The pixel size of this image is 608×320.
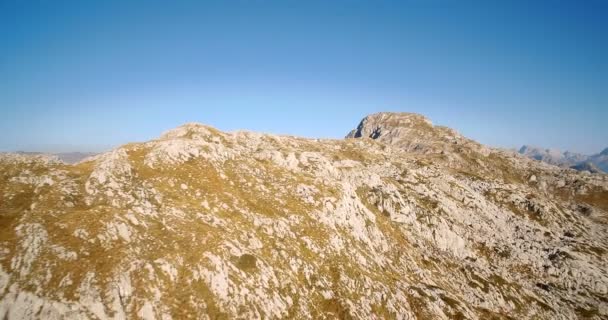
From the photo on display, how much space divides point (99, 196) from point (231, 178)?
18.2 meters

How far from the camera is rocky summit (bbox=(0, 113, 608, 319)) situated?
25.5 meters

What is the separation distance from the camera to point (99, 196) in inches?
1356

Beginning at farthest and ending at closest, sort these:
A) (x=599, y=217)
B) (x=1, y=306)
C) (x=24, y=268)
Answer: (x=599, y=217)
(x=24, y=268)
(x=1, y=306)

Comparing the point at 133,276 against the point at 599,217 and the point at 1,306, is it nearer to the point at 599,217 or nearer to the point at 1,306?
the point at 1,306

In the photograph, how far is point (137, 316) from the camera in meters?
23.9

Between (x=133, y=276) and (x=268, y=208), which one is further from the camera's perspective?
(x=268, y=208)

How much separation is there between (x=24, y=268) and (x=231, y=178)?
89.1 feet

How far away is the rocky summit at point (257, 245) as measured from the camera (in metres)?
25.5

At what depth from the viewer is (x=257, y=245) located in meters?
36.7

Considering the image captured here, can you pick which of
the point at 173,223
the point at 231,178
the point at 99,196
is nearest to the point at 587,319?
the point at 231,178

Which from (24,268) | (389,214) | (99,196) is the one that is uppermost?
(99,196)

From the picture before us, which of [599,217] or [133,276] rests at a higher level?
[133,276]

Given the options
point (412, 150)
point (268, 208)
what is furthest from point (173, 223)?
point (412, 150)

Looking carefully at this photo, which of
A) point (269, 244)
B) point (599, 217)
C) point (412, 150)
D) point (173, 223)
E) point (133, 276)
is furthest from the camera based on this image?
point (412, 150)
